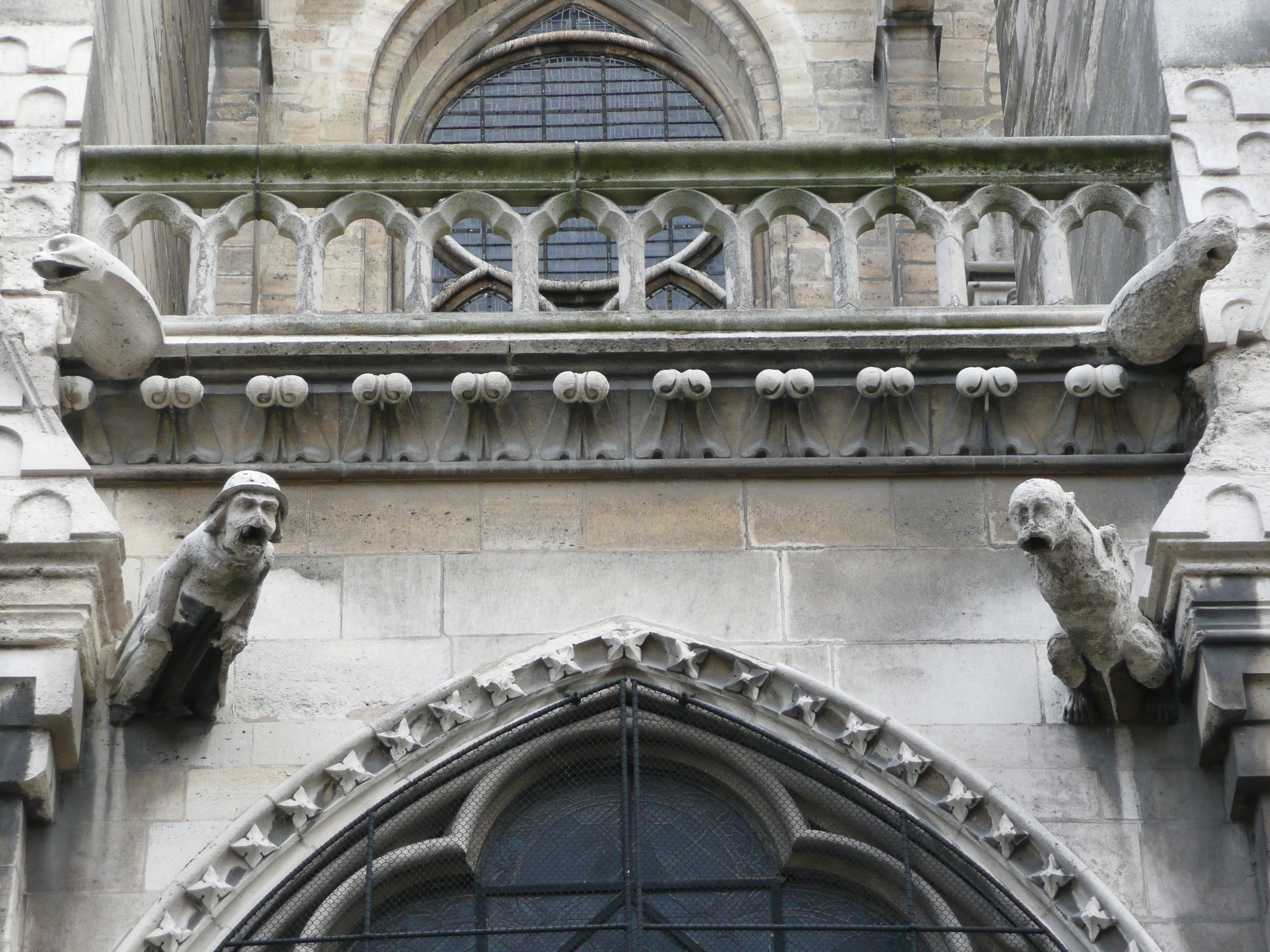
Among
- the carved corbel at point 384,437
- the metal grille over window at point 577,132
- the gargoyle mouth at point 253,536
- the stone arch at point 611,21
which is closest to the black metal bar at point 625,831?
the carved corbel at point 384,437

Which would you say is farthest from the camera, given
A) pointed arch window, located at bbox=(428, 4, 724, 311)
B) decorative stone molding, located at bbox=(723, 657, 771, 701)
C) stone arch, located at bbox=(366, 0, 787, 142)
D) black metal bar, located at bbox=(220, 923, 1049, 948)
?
stone arch, located at bbox=(366, 0, 787, 142)

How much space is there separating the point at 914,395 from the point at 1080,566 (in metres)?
1.19

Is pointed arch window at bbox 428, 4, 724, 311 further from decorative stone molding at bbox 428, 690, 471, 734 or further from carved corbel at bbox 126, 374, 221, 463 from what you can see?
decorative stone molding at bbox 428, 690, 471, 734

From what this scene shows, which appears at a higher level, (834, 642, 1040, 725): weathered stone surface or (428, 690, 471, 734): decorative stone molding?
(834, 642, 1040, 725): weathered stone surface

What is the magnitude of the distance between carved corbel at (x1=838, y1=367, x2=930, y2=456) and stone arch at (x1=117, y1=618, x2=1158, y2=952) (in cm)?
97

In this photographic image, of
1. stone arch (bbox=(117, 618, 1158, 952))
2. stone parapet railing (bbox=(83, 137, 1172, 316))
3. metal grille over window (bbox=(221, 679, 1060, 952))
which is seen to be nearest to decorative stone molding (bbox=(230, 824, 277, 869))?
stone arch (bbox=(117, 618, 1158, 952))

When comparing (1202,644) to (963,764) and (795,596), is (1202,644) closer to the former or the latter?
(963,764)

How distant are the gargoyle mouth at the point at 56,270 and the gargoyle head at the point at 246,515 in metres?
1.02

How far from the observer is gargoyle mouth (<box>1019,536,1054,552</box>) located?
733 cm

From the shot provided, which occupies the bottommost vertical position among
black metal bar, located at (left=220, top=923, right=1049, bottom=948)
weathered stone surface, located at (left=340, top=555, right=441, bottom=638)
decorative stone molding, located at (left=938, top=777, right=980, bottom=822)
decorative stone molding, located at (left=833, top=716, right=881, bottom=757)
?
black metal bar, located at (left=220, top=923, right=1049, bottom=948)

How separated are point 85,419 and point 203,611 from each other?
3.73 feet

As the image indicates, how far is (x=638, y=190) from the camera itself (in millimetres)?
9047

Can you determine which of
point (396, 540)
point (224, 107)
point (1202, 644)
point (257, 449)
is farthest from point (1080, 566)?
point (224, 107)

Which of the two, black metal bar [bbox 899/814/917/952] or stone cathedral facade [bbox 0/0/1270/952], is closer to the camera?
black metal bar [bbox 899/814/917/952]
